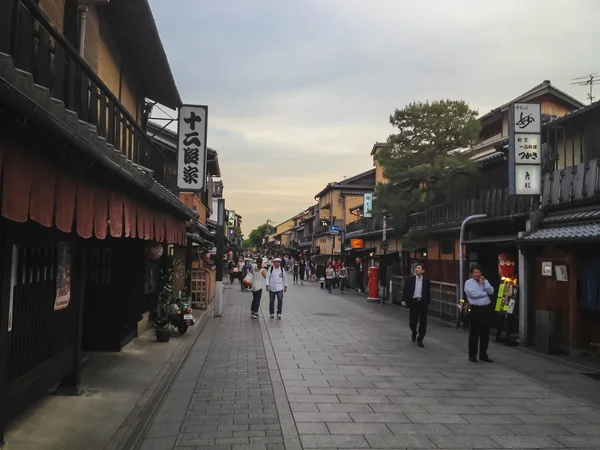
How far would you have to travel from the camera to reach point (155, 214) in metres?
8.27

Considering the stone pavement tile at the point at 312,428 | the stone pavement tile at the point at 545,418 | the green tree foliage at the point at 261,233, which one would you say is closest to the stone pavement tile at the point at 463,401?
the stone pavement tile at the point at 545,418

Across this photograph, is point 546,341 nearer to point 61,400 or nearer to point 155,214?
point 155,214

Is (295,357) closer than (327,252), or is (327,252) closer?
(295,357)

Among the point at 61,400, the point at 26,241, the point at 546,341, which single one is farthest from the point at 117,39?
the point at 546,341

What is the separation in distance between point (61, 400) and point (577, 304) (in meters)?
10.1

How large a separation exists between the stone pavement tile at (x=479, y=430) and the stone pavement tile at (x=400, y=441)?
526mm

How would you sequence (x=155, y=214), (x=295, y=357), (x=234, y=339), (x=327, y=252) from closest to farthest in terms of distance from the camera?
(x=155, y=214) → (x=295, y=357) → (x=234, y=339) → (x=327, y=252)

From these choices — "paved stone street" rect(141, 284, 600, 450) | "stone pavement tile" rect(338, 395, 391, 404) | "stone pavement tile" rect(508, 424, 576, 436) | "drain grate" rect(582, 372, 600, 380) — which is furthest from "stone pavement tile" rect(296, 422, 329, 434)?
"drain grate" rect(582, 372, 600, 380)

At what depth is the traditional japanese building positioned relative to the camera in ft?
11.6

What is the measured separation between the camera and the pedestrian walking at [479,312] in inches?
388

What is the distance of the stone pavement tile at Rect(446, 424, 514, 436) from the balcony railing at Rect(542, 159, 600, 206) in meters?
6.48

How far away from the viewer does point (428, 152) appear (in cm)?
1812

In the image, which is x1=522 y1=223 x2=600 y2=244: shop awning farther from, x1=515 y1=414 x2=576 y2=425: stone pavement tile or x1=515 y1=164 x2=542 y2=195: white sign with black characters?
x1=515 y1=414 x2=576 y2=425: stone pavement tile

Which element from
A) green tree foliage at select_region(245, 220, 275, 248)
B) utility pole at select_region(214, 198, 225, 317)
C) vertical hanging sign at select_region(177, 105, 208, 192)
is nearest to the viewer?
vertical hanging sign at select_region(177, 105, 208, 192)
